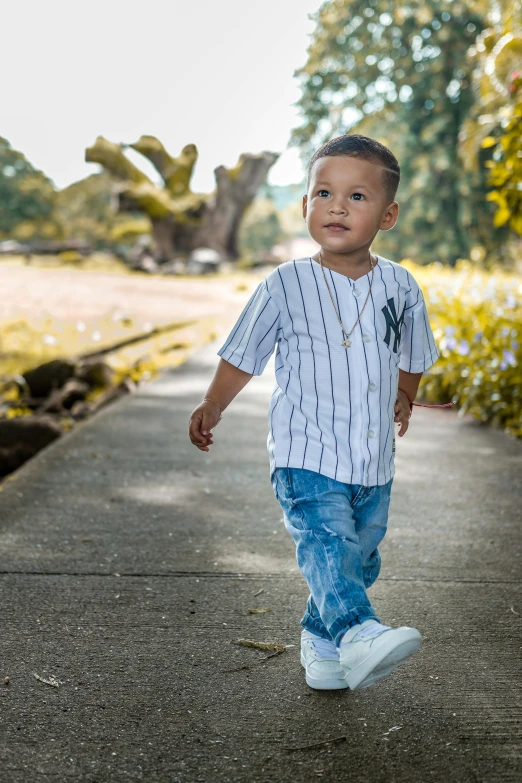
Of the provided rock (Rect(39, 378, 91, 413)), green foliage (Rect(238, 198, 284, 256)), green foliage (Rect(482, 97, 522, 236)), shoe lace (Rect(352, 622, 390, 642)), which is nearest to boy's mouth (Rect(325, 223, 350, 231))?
shoe lace (Rect(352, 622, 390, 642))

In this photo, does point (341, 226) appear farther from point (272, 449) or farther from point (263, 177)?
point (263, 177)

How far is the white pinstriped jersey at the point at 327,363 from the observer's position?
8.05ft

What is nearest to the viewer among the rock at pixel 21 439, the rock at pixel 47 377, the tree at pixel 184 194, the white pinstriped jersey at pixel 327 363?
the white pinstriped jersey at pixel 327 363

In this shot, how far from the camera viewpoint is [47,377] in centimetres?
813

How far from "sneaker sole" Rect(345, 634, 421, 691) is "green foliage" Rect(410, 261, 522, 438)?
175 inches

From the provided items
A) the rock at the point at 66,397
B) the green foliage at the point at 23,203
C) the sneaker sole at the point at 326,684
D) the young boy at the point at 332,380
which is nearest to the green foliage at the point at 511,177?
the young boy at the point at 332,380

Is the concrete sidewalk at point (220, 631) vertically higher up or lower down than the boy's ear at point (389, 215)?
lower down

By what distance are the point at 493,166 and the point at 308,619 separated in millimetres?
4369

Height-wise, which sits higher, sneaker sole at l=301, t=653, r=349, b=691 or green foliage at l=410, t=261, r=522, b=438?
green foliage at l=410, t=261, r=522, b=438

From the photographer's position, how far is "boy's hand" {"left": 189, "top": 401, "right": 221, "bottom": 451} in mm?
2551

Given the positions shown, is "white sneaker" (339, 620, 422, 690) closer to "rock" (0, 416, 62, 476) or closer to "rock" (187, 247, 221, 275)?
"rock" (0, 416, 62, 476)

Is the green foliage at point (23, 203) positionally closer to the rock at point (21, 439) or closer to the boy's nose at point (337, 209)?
the rock at point (21, 439)

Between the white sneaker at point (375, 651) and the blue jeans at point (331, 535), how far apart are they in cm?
8

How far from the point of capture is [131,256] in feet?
115
